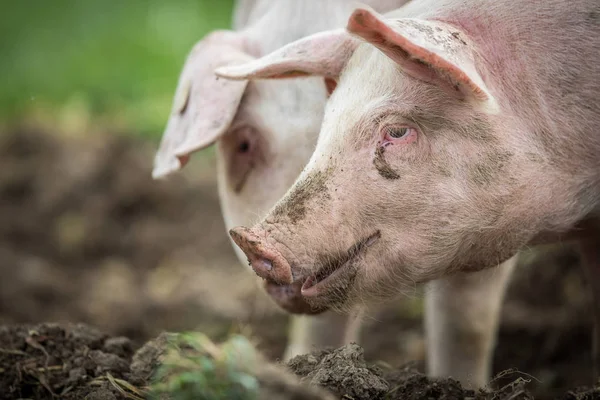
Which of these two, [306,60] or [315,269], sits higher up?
[306,60]

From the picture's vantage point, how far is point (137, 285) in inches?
249

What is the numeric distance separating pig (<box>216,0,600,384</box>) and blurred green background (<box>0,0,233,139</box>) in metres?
5.47

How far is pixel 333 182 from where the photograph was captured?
2.83 m

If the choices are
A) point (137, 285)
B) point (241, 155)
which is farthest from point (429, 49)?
point (137, 285)

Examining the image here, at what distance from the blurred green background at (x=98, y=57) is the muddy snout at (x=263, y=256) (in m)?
5.60

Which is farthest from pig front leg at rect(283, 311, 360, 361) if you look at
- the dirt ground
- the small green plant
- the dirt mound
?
the small green plant

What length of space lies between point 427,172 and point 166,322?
3106 mm

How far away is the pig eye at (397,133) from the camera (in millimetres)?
2877

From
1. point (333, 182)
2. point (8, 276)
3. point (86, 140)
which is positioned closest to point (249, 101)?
point (333, 182)

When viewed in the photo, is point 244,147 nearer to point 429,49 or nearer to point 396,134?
point 396,134

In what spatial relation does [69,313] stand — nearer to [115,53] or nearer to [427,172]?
[427,172]

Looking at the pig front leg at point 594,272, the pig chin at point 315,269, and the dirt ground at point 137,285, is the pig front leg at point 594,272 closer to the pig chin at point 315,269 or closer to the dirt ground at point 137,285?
the dirt ground at point 137,285

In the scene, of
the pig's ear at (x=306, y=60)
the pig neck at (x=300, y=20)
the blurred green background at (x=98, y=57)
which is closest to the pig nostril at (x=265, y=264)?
the pig's ear at (x=306, y=60)

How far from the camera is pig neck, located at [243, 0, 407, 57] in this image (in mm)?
3980
